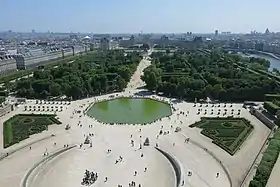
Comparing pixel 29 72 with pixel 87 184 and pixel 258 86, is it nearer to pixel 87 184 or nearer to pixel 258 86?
pixel 258 86

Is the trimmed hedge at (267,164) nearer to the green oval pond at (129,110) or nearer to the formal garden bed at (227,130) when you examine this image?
the formal garden bed at (227,130)

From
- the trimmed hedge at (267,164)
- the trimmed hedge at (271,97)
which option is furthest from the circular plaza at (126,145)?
the trimmed hedge at (271,97)

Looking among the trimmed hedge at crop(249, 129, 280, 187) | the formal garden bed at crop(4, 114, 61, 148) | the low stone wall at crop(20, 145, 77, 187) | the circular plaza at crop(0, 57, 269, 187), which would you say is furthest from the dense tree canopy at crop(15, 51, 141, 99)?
the trimmed hedge at crop(249, 129, 280, 187)

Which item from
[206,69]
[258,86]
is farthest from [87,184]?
[206,69]

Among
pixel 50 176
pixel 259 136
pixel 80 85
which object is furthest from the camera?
pixel 80 85

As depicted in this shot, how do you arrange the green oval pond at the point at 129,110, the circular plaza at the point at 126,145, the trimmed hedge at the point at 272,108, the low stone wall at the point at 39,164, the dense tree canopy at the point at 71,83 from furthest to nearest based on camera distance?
1. the dense tree canopy at the point at 71,83
2. the green oval pond at the point at 129,110
3. the trimmed hedge at the point at 272,108
4. the circular plaza at the point at 126,145
5. the low stone wall at the point at 39,164

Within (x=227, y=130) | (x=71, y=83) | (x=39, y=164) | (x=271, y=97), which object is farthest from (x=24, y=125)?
(x=271, y=97)

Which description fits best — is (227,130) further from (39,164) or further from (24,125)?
(24,125)
